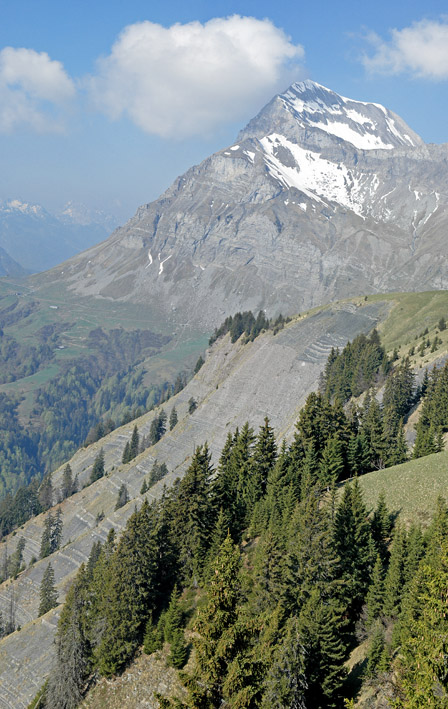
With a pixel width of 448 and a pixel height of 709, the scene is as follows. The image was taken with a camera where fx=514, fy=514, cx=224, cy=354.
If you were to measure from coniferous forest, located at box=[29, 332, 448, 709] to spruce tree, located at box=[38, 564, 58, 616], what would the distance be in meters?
28.8

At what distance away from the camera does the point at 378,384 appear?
357 ft

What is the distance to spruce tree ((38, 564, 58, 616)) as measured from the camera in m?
87.2

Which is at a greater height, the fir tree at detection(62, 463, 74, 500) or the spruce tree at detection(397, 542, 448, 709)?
the spruce tree at detection(397, 542, 448, 709)

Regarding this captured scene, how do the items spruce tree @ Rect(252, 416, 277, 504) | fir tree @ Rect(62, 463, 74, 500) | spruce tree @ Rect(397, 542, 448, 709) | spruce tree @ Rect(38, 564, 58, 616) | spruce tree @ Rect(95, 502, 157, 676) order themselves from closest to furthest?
spruce tree @ Rect(397, 542, 448, 709), spruce tree @ Rect(95, 502, 157, 676), spruce tree @ Rect(252, 416, 277, 504), spruce tree @ Rect(38, 564, 58, 616), fir tree @ Rect(62, 463, 74, 500)

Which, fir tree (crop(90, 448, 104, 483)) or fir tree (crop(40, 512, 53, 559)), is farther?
fir tree (crop(90, 448, 104, 483))

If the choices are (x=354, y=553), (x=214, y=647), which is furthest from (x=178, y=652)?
(x=214, y=647)

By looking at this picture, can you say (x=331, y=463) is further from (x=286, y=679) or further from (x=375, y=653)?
(x=286, y=679)

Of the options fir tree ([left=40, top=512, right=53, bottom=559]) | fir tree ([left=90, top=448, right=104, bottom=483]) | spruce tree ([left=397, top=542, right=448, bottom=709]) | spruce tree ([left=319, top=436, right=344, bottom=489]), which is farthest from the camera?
fir tree ([left=90, top=448, right=104, bottom=483])

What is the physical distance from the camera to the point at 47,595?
292 ft

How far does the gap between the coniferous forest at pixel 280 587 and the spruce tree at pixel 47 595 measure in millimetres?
28812

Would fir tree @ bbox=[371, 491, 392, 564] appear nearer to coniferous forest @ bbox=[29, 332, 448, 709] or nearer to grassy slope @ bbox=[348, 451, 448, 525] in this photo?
coniferous forest @ bbox=[29, 332, 448, 709]

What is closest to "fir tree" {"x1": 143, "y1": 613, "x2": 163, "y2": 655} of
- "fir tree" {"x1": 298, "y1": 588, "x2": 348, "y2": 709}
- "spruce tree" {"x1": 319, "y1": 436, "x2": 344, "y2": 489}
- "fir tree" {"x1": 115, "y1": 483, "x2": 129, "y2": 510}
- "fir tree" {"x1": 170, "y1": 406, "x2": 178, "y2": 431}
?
"fir tree" {"x1": 298, "y1": 588, "x2": 348, "y2": 709}

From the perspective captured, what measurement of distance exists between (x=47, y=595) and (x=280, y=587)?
6634cm

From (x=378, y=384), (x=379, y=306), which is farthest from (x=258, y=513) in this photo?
(x=379, y=306)
